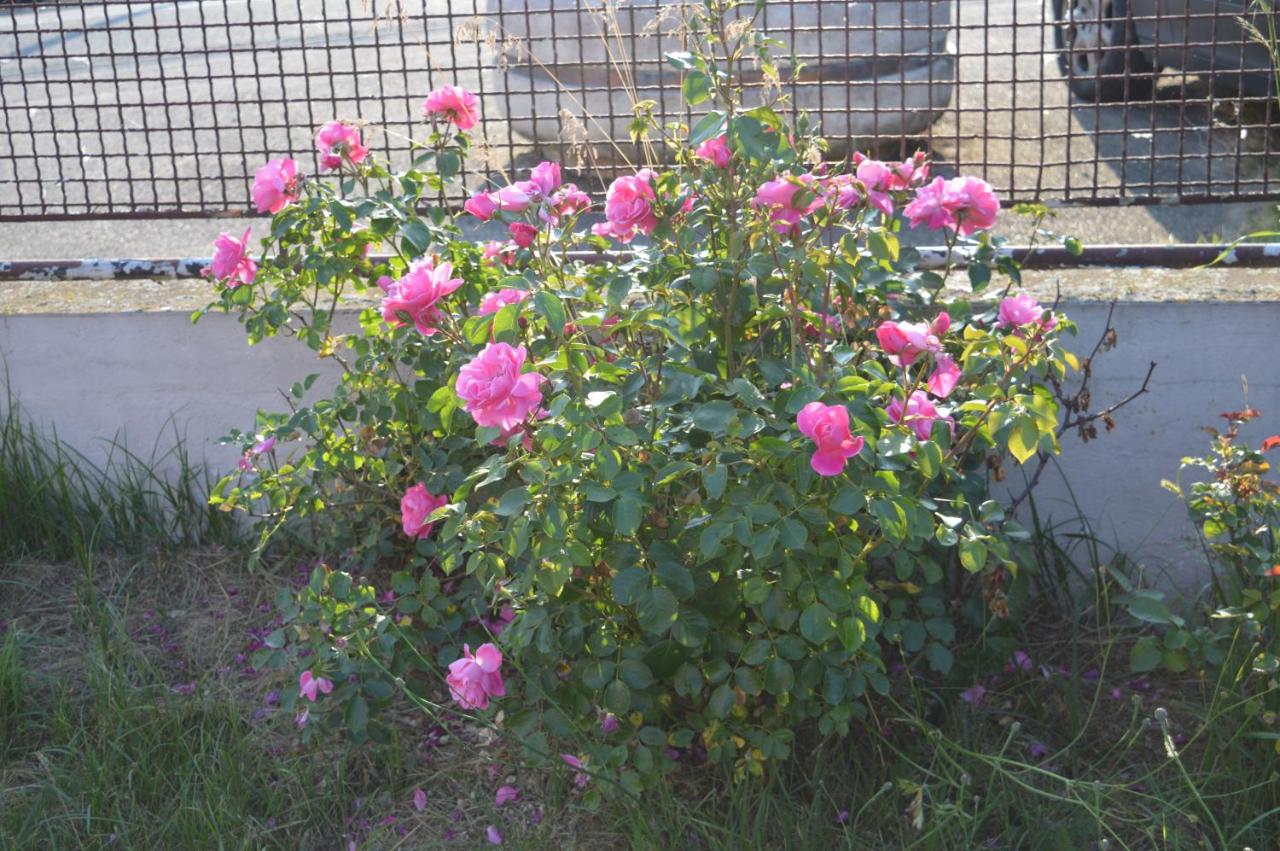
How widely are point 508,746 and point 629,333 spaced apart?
93 cm

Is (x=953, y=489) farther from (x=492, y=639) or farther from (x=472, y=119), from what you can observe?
(x=472, y=119)

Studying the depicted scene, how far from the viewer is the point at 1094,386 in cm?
348

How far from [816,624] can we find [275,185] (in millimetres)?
1550

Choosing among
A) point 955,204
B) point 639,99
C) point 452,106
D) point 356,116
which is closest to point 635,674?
point 955,204

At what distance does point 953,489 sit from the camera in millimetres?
2969

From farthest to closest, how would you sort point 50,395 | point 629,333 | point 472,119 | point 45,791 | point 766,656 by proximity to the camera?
point 50,395
point 472,119
point 45,791
point 629,333
point 766,656

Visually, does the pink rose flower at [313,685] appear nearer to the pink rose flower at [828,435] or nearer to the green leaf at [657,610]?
the green leaf at [657,610]

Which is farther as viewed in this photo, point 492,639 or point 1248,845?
point 492,639

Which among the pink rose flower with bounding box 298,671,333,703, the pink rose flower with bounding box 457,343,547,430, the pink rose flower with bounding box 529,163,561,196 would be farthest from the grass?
the pink rose flower with bounding box 529,163,561,196

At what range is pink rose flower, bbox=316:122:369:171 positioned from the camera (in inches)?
123

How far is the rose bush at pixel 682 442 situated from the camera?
2.44m

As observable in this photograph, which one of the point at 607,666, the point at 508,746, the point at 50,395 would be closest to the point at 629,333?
the point at 607,666

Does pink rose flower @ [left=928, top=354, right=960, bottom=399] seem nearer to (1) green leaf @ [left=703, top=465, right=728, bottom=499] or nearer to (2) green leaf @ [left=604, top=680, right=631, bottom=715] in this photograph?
(1) green leaf @ [left=703, top=465, right=728, bottom=499]

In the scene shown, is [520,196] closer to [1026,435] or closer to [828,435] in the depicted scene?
[828,435]
